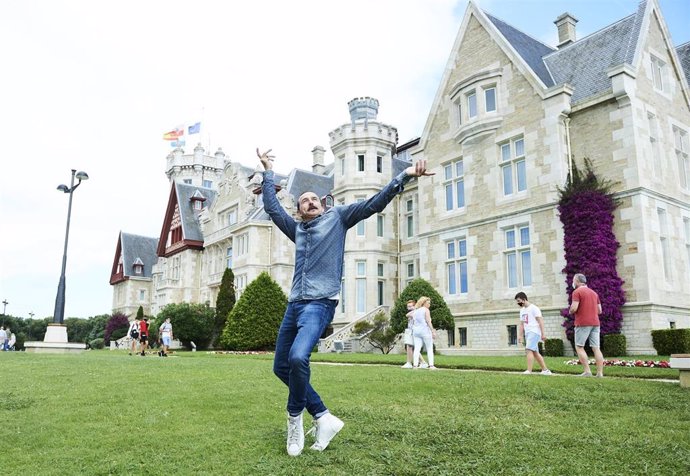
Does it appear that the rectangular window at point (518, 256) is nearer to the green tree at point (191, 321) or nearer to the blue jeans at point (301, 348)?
the blue jeans at point (301, 348)

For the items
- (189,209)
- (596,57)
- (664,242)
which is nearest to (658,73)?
(596,57)

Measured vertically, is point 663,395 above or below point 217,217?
below

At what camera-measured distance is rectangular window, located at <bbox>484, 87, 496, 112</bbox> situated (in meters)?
24.1

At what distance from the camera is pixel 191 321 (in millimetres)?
37156

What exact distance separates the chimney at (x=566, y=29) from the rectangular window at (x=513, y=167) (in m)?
7.75

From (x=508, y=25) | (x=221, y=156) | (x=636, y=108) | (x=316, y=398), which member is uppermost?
(x=221, y=156)

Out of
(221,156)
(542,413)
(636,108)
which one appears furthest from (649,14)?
(221,156)

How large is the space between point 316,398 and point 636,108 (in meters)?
19.5

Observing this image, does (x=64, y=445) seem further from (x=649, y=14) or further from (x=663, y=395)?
(x=649, y=14)

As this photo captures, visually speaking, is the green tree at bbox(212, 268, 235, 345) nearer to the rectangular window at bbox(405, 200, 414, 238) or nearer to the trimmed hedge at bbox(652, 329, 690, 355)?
the rectangular window at bbox(405, 200, 414, 238)

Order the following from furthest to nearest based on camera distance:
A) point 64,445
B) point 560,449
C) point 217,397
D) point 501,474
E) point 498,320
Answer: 1. point 498,320
2. point 217,397
3. point 64,445
4. point 560,449
5. point 501,474

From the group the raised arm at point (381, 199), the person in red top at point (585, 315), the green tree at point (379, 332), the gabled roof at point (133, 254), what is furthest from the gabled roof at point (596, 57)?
the gabled roof at point (133, 254)

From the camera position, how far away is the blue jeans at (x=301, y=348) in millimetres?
4523

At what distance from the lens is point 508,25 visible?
86.6 ft
